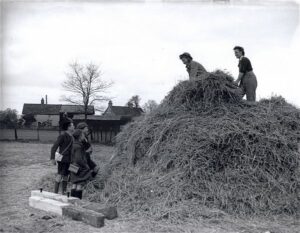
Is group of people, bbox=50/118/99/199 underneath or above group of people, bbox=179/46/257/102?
underneath

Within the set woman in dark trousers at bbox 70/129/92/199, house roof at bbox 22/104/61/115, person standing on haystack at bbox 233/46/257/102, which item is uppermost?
house roof at bbox 22/104/61/115

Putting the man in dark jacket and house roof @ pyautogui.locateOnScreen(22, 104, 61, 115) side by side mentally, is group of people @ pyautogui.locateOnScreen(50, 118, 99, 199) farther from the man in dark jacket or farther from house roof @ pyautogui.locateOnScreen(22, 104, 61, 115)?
house roof @ pyautogui.locateOnScreen(22, 104, 61, 115)

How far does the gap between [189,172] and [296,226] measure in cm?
199

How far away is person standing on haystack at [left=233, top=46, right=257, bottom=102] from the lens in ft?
27.0

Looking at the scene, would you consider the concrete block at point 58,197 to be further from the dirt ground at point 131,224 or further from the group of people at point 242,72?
the group of people at point 242,72

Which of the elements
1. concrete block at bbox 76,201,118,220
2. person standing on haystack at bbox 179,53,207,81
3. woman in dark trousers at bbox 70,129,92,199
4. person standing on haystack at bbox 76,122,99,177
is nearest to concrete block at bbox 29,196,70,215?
concrete block at bbox 76,201,118,220

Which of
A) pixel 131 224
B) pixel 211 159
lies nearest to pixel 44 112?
pixel 211 159

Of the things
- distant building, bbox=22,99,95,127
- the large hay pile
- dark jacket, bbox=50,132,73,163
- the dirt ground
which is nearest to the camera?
the dirt ground

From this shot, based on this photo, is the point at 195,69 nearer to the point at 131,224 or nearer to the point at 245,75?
the point at 245,75

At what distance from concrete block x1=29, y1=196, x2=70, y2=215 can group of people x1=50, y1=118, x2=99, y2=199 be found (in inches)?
28.0

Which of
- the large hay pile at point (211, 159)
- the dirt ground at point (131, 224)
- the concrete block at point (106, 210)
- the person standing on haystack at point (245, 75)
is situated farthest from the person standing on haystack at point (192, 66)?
the concrete block at point (106, 210)

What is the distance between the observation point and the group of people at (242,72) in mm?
8234

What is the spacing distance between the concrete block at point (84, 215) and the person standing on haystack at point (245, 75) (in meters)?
4.53

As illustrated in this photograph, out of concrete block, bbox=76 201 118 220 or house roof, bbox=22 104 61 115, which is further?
house roof, bbox=22 104 61 115
